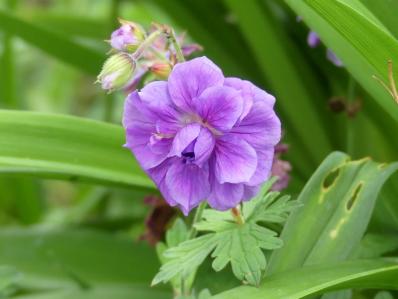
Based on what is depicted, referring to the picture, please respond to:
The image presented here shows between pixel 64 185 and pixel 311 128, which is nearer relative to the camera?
pixel 311 128

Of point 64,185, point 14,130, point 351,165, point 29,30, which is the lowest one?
point 64,185

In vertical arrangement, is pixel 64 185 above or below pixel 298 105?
below

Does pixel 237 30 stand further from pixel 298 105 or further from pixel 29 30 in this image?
pixel 29 30

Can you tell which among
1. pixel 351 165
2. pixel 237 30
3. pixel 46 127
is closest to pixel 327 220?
pixel 351 165

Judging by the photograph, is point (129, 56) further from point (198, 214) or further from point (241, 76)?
point (241, 76)

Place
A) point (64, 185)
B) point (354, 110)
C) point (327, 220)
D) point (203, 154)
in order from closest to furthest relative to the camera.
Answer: point (203, 154), point (327, 220), point (354, 110), point (64, 185)

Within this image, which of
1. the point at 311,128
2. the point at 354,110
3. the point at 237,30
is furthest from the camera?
the point at 237,30

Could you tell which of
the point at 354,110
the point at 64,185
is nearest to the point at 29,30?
the point at 354,110

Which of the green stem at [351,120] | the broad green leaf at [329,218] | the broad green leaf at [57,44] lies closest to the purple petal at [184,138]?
the broad green leaf at [329,218]

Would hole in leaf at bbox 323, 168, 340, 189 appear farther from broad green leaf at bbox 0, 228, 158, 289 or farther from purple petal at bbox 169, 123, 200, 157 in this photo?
broad green leaf at bbox 0, 228, 158, 289
